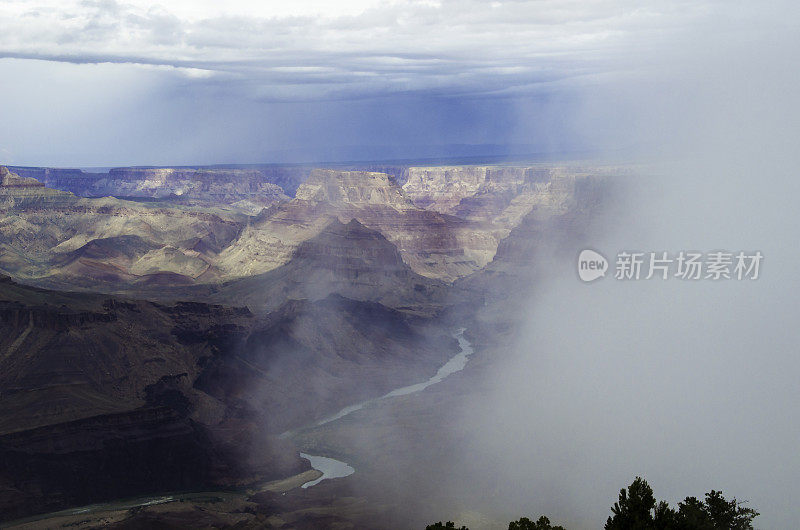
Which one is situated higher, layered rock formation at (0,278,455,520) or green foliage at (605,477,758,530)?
layered rock formation at (0,278,455,520)

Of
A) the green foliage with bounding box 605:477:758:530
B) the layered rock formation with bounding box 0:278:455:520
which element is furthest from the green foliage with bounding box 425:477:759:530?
the layered rock formation with bounding box 0:278:455:520

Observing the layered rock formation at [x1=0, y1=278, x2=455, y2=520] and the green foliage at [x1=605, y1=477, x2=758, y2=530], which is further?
the layered rock formation at [x1=0, y1=278, x2=455, y2=520]

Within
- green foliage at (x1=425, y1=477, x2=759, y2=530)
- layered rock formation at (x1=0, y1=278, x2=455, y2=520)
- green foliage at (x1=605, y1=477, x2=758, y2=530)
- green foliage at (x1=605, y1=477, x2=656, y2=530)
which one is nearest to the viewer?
green foliage at (x1=425, y1=477, x2=759, y2=530)

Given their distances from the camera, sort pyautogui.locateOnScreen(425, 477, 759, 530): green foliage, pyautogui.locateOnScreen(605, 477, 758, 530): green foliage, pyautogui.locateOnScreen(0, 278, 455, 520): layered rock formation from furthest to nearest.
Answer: pyautogui.locateOnScreen(0, 278, 455, 520): layered rock formation, pyautogui.locateOnScreen(605, 477, 758, 530): green foliage, pyautogui.locateOnScreen(425, 477, 759, 530): green foliage

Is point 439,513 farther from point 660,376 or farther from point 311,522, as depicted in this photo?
point 660,376

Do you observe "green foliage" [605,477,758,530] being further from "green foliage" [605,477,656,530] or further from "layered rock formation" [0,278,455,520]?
"layered rock formation" [0,278,455,520]

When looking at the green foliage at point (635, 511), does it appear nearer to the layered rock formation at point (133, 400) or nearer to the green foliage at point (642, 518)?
the green foliage at point (642, 518)

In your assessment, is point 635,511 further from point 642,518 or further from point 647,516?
point 647,516

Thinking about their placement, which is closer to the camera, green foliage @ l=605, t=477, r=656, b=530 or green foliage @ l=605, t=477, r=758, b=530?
green foliage @ l=605, t=477, r=758, b=530

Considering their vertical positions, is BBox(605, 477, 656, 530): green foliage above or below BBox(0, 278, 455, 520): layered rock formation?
below

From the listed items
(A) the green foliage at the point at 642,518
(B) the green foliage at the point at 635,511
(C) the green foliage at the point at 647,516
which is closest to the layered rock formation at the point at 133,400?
(A) the green foliage at the point at 642,518

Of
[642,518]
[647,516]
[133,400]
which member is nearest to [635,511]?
[642,518]
